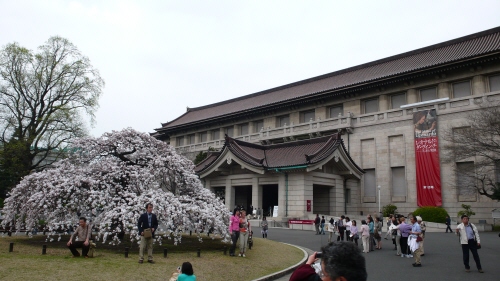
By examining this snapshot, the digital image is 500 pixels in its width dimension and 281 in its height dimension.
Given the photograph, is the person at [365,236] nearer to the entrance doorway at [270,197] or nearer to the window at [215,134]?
the entrance doorway at [270,197]

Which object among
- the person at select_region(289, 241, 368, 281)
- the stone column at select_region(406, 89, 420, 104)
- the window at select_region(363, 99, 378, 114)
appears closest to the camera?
the person at select_region(289, 241, 368, 281)

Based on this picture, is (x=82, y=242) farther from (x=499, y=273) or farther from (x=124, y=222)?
(x=499, y=273)

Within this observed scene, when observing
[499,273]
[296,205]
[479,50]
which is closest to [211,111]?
[296,205]

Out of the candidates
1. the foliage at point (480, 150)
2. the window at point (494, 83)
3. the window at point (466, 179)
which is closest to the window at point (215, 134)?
the foliage at point (480, 150)

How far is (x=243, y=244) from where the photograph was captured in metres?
13.8

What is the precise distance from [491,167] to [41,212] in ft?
101

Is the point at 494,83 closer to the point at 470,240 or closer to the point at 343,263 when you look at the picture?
the point at 470,240

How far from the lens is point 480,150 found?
84.5ft

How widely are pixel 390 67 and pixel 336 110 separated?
721 centimetres

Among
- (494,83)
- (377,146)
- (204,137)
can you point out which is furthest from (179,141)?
(494,83)

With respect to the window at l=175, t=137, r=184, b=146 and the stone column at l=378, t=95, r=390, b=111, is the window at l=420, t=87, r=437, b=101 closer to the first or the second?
the stone column at l=378, t=95, r=390, b=111

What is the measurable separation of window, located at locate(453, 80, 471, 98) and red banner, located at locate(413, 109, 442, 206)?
270 cm

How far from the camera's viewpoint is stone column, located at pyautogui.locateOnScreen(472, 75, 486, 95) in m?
32.1

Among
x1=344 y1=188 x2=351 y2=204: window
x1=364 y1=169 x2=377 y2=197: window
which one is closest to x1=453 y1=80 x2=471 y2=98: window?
x1=364 y1=169 x2=377 y2=197: window
